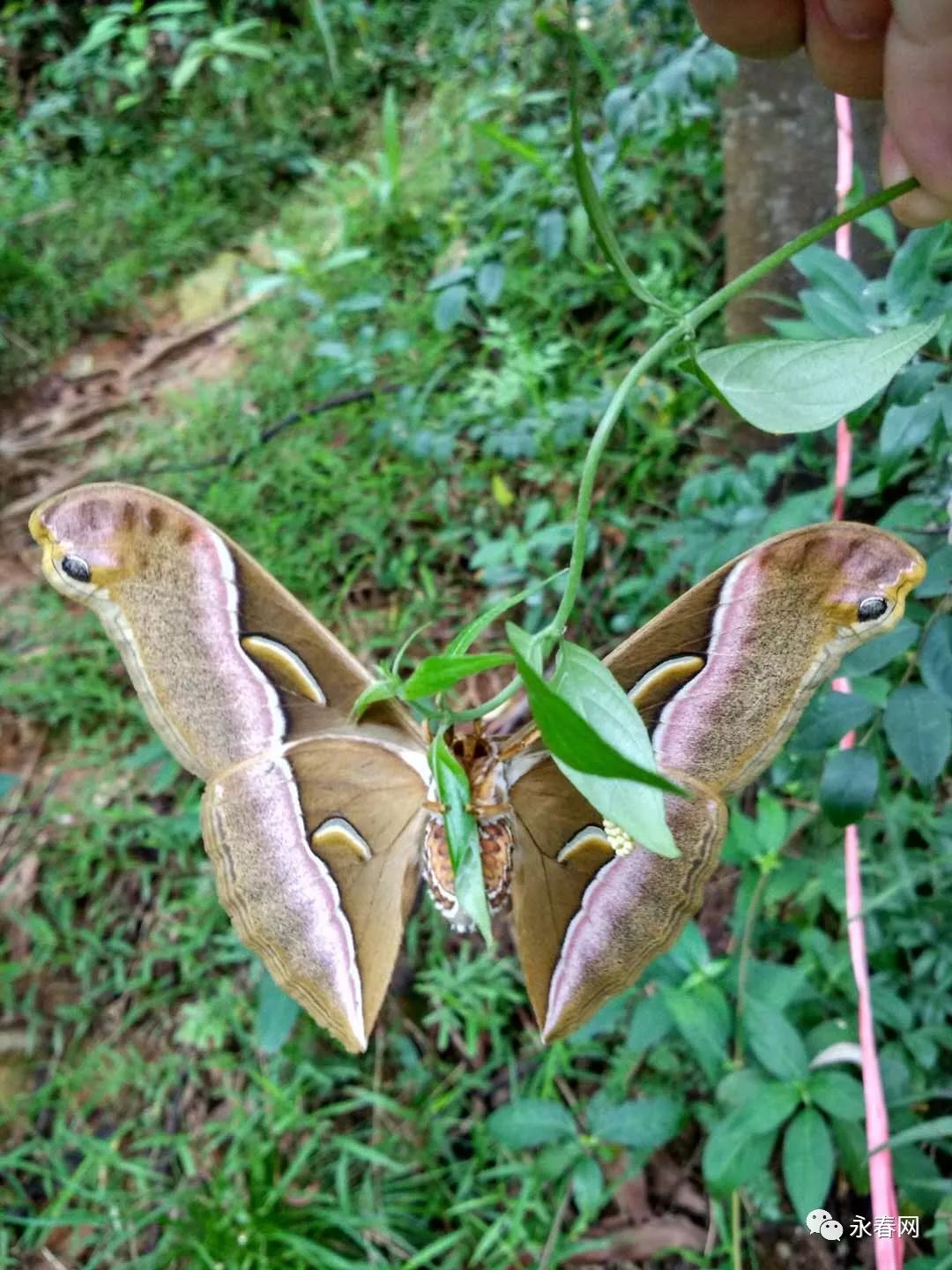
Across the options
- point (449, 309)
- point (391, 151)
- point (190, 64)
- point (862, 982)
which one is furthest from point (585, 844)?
point (190, 64)

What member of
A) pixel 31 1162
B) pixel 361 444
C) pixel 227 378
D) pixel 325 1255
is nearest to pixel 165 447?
pixel 227 378

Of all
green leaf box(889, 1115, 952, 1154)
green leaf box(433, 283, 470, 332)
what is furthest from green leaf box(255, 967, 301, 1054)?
green leaf box(433, 283, 470, 332)

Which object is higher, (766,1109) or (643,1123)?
(766,1109)

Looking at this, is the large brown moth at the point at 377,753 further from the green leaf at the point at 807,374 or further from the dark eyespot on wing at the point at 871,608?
the green leaf at the point at 807,374

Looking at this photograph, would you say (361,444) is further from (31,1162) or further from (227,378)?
(31,1162)

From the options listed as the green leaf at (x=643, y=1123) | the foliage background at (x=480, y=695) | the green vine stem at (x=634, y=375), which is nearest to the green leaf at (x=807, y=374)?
the green vine stem at (x=634, y=375)

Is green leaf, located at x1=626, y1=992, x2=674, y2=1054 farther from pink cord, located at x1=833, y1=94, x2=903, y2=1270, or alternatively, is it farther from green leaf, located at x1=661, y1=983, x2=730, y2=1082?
pink cord, located at x1=833, y1=94, x2=903, y2=1270

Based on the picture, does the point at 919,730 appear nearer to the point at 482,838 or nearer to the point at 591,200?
the point at 482,838
